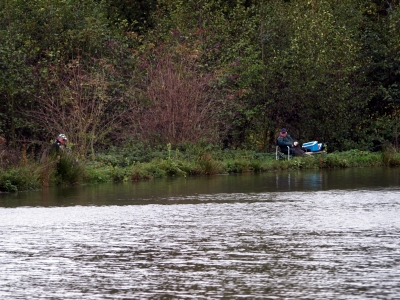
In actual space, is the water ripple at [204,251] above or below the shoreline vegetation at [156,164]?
below

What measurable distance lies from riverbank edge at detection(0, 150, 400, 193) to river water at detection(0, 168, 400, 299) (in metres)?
1.89

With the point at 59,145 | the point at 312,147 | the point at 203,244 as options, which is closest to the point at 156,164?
the point at 59,145

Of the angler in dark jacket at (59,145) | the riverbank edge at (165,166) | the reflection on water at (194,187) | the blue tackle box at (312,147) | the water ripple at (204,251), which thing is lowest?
the water ripple at (204,251)

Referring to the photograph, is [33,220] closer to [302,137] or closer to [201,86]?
[201,86]

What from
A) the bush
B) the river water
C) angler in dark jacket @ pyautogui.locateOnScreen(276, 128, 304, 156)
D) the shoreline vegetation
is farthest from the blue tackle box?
the bush

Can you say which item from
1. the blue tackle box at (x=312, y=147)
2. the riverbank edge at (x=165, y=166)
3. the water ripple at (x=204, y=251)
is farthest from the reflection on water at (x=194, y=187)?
the blue tackle box at (x=312, y=147)

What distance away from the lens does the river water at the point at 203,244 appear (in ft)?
33.9

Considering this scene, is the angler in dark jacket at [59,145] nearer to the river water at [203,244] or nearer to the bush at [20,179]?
the bush at [20,179]

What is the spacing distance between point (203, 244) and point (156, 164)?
17.9 m

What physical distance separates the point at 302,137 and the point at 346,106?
7.90 ft

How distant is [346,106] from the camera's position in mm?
43156

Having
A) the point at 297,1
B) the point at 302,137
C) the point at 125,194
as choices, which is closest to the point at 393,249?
the point at 125,194

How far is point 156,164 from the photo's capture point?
103 feet

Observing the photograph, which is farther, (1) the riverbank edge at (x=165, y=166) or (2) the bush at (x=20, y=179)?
(1) the riverbank edge at (x=165, y=166)
